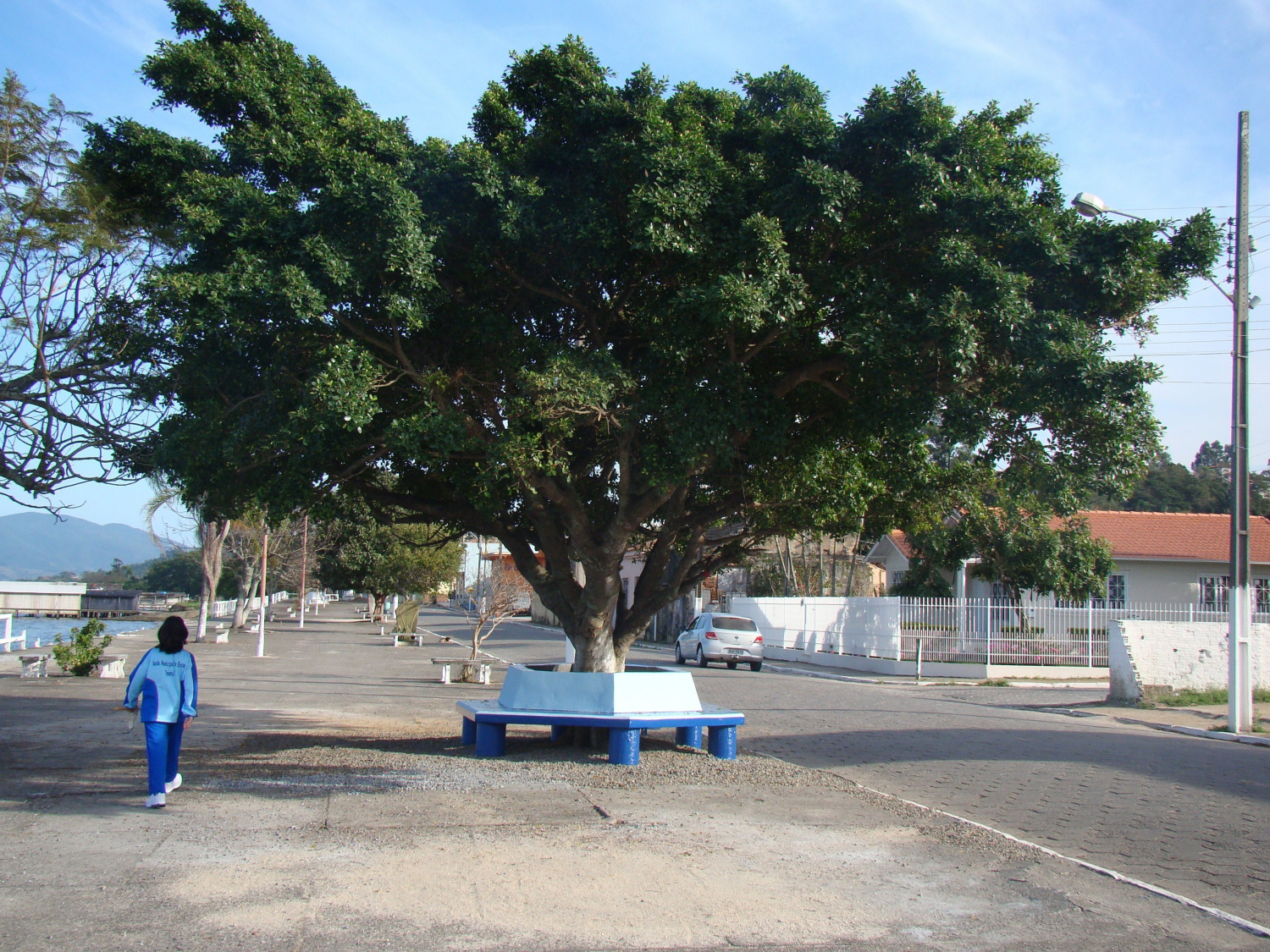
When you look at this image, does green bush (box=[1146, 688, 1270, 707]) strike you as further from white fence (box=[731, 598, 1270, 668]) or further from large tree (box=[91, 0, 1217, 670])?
large tree (box=[91, 0, 1217, 670])

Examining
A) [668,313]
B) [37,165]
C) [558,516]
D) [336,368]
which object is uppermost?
[37,165]

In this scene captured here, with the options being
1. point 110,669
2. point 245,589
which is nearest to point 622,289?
point 110,669

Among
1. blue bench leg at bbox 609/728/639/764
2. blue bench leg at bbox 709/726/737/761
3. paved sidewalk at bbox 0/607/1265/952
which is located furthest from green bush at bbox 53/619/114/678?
blue bench leg at bbox 709/726/737/761

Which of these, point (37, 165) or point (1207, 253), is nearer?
point (1207, 253)

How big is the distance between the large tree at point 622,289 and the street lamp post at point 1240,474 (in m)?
6.77

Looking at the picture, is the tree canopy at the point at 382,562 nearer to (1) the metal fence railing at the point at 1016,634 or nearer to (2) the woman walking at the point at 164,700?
(1) the metal fence railing at the point at 1016,634

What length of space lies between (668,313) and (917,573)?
2589cm

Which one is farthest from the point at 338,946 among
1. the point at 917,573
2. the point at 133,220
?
the point at 917,573

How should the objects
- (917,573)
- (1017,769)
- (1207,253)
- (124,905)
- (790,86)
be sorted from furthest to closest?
(917,573)
(1017,769)
(790,86)
(1207,253)
(124,905)

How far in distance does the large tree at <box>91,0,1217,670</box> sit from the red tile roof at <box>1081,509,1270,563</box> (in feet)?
80.1

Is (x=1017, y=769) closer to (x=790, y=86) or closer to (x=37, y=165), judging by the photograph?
(x=790, y=86)

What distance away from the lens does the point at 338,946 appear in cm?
464

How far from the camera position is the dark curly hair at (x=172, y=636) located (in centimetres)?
780

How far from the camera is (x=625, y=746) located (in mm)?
9805
